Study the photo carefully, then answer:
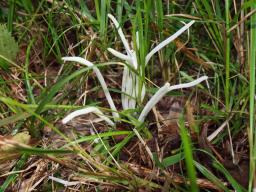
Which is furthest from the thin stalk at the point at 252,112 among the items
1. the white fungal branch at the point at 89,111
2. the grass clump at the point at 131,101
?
the white fungal branch at the point at 89,111

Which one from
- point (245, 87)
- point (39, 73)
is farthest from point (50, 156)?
point (245, 87)

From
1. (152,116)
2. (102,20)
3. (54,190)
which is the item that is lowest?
(54,190)

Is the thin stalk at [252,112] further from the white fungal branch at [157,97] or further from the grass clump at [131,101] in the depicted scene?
the white fungal branch at [157,97]

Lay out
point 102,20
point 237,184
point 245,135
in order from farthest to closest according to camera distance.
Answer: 1. point 102,20
2. point 245,135
3. point 237,184

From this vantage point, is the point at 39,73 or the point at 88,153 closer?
the point at 88,153

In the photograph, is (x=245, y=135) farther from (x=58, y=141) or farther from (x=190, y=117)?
(x=58, y=141)

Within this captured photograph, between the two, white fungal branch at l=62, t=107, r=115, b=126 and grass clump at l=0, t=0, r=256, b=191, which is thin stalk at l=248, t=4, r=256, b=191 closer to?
grass clump at l=0, t=0, r=256, b=191

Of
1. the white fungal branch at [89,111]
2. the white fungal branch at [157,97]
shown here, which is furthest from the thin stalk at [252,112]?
the white fungal branch at [89,111]

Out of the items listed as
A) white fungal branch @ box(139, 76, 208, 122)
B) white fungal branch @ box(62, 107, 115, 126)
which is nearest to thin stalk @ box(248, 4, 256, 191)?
white fungal branch @ box(139, 76, 208, 122)

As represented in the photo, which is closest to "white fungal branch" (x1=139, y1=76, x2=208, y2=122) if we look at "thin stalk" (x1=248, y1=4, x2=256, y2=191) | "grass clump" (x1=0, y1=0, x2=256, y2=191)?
"grass clump" (x1=0, y1=0, x2=256, y2=191)

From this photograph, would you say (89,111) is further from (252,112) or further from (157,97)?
(252,112)

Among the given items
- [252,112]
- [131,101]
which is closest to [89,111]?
[131,101]
